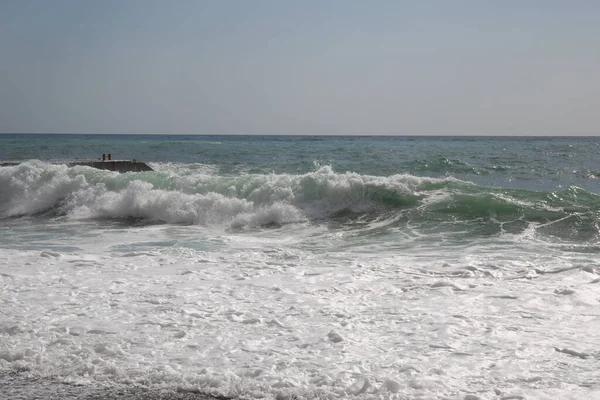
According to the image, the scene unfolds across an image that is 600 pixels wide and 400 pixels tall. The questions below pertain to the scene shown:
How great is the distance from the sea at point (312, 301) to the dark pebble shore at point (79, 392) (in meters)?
0.02

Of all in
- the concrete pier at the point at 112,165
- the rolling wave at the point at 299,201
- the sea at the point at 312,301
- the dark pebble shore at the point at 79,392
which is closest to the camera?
the dark pebble shore at the point at 79,392

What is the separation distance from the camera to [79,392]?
4.02 meters

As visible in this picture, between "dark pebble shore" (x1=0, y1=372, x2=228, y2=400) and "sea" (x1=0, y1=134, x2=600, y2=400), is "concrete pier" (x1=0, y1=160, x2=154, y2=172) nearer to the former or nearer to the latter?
"sea" (x1=0, y1=134, x2=600, y2=400)

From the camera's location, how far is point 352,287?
6617 millimetres

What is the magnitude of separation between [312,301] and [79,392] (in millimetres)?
2572

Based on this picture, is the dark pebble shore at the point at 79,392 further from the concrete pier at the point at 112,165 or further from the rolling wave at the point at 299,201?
the concrete pier at the point at 112,165

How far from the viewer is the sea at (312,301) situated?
13.7 feet

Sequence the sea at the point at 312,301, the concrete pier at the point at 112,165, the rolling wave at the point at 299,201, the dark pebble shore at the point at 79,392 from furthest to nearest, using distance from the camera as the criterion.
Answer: the concrete pier at the point at 112,165 < the rolling wave at the point at 299,201 < the sea at the point at 312,301 < the dark pebble shore at the point at 79,392

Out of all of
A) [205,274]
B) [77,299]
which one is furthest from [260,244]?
[77,299]

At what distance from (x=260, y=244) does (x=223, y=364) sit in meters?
5.27

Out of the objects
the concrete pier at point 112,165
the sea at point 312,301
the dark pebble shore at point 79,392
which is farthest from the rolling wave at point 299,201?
the dark pebble shore at point 79,392

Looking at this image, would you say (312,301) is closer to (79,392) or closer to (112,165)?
(79,392)

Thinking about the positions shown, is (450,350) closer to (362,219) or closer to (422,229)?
(422,229)

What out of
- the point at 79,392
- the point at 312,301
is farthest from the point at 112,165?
the point at 79,392
